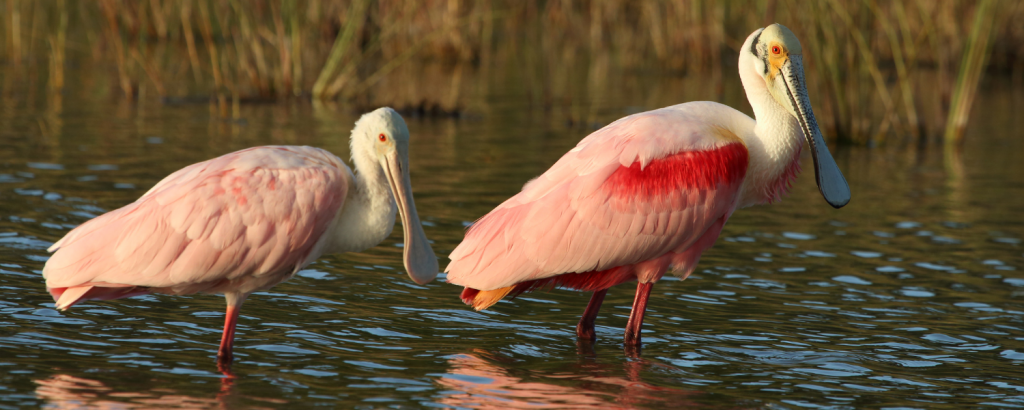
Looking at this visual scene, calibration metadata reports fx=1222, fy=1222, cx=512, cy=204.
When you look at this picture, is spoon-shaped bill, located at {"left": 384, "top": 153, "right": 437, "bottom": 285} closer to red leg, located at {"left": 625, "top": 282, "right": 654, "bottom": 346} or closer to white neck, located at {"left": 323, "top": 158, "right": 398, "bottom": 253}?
white neck, located at {"left": 323, "top": 158, "right": 398, "bottom": 253}

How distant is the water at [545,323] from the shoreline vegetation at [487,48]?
2911 mm

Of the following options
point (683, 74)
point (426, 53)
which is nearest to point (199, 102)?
point (426, 53)

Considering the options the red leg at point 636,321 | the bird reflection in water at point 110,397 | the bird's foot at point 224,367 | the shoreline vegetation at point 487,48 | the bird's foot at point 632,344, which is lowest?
the bird reflection in water at point 110,397

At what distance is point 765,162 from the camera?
21.7ft

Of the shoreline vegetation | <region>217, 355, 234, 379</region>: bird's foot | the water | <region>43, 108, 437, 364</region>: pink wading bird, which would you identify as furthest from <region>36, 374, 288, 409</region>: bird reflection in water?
the shoreline vegetation

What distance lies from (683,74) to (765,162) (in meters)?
14.5

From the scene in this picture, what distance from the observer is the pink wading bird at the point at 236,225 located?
18.5ft

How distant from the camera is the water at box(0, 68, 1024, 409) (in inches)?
215

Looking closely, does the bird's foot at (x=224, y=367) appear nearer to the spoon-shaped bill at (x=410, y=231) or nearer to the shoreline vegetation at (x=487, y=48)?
the spoon-shaped bill at (x=410, y=231)

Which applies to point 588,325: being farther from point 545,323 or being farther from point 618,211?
point 618,211

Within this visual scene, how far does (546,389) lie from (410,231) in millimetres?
1072

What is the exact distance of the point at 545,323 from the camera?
273 inches

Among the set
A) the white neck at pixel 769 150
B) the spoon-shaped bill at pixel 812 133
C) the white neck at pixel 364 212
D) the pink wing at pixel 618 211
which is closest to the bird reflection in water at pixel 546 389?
the pink wing at pixel 618 211

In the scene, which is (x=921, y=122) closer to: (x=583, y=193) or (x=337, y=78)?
(x=337, y=78)
